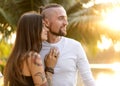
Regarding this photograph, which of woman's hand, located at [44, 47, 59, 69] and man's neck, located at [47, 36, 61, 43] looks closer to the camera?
woman's hand, located at [44, 47, 59, 69]

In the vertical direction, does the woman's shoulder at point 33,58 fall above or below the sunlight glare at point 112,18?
above

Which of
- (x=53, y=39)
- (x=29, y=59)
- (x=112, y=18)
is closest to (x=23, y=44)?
(x=29, y=59)

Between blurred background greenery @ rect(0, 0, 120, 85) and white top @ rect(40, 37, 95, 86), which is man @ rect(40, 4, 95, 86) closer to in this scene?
white top @ rect(40, 37, 95, 86)

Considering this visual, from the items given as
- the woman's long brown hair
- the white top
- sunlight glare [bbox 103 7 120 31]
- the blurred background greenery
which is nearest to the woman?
the woman's long brown hair

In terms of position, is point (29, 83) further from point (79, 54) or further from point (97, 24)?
point (97, 24)

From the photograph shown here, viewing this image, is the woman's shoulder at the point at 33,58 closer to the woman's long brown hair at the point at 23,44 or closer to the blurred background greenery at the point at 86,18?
the woman's long brown hair at the point at 23,44

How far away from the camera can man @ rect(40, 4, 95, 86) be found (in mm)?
2562

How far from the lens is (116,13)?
11.8m

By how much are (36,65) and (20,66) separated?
0.10 metres

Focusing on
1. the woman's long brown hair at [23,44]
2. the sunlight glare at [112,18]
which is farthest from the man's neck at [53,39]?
the sunlight glare at [112,18]

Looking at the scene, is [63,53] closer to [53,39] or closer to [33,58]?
[53,39]

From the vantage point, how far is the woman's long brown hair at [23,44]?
2324 mm

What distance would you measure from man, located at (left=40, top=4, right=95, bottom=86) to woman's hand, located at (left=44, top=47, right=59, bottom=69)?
0.22 feet

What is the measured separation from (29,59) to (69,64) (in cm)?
37
